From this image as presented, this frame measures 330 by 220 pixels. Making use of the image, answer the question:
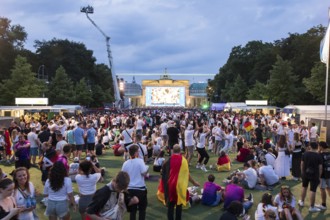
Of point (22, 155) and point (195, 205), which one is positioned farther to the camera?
point (22, 155)

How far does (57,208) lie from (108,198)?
1525mm

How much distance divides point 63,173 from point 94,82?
7572 centimetres

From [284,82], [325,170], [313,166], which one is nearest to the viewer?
[313,166]

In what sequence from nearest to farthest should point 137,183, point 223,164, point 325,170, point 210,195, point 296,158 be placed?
1. point 137,183
2. point 325,170
3. point 210,195
4. point 296,158
5. point 223,164

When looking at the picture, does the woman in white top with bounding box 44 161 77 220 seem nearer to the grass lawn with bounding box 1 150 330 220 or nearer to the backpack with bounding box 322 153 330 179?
the grass lawn with bounding box 1 150 330 220

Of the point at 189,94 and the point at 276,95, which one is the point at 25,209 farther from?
the point at 189,94

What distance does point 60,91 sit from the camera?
177 feet

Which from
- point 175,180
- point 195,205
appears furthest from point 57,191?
point 195,205

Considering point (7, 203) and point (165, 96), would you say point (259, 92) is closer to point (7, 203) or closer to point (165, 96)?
point (165, 96)

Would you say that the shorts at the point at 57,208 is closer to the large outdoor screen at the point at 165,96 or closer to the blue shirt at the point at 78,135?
the blue shirt at the point at 78,135

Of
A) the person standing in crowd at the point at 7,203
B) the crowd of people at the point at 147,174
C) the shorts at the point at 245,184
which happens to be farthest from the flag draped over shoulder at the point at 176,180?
the shorts at the point at 245,184

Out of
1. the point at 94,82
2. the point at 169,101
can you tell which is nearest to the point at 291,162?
the point at 94,82

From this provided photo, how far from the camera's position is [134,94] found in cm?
13338

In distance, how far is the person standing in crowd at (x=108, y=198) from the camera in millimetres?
4047
